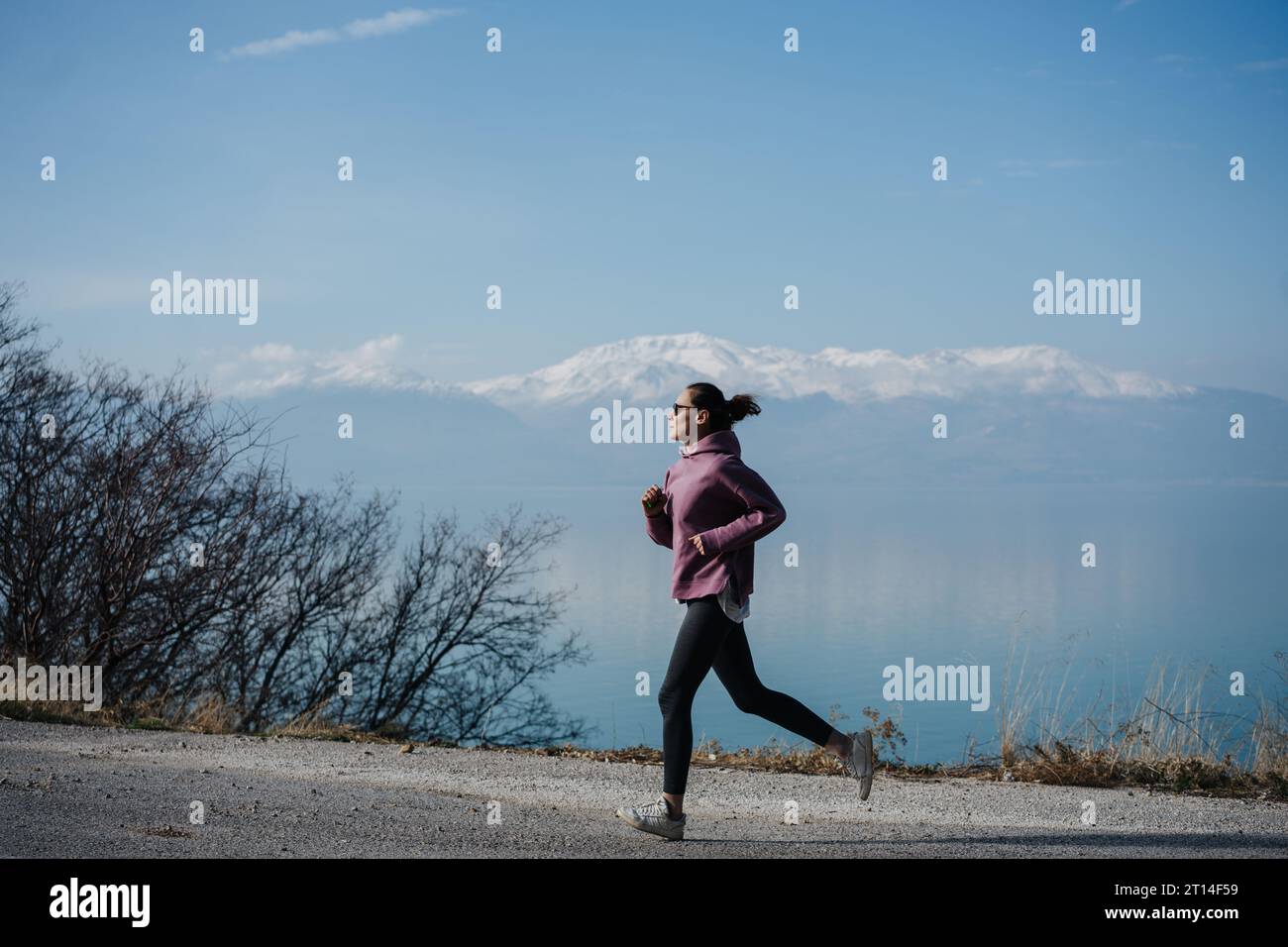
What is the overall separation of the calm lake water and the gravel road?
1.81 meters

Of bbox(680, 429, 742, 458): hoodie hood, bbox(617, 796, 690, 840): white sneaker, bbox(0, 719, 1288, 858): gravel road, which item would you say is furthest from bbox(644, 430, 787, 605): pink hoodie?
bbox(0, 719, 1288, 858): gravel road

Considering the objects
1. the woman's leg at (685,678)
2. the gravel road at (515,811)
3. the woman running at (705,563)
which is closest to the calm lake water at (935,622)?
the gravel road at (515,811)

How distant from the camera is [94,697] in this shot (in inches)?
479

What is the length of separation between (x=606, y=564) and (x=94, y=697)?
54274 millimetres

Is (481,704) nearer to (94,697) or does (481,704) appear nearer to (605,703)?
(605,703)

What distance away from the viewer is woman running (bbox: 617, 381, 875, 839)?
6145mm

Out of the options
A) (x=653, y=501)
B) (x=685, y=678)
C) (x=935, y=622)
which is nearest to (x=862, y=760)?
(x=685, y=678)

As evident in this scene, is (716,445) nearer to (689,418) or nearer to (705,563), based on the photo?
(689,418)

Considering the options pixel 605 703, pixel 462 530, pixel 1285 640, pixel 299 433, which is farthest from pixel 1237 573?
pixel 299 433

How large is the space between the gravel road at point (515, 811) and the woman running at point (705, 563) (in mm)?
530

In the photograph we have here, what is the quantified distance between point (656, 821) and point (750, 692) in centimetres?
83

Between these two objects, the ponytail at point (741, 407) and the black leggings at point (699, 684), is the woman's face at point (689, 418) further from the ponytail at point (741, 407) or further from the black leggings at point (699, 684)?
the black leggings at point (699, 684)

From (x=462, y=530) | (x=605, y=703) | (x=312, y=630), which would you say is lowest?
(x=605, y=703)

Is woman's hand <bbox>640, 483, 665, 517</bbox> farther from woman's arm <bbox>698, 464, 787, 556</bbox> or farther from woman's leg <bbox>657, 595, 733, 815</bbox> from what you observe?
woman's leg <bbox>657, 595, 733, 815</bbox>
